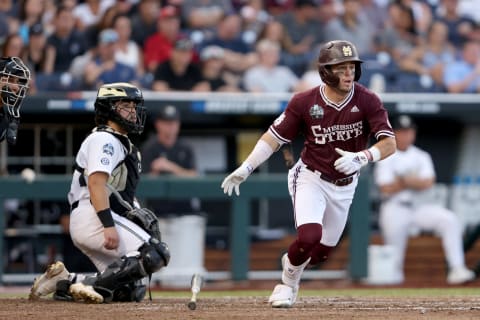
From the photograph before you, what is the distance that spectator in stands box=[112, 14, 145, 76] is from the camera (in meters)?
12.5

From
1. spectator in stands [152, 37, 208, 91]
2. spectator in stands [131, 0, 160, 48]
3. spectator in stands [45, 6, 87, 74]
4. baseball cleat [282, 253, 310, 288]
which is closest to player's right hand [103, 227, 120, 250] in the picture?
baseball cleat [282, 253, 310, 288]

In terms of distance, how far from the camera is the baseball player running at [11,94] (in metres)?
7.21

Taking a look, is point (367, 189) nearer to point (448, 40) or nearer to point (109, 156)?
point (448, 40)

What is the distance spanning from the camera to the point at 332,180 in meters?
7.37

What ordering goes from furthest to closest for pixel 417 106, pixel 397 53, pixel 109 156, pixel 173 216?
pixel 397 53
pixel 417 106
pixel 173 216
pixel 109 156

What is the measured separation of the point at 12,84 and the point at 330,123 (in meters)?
2.14

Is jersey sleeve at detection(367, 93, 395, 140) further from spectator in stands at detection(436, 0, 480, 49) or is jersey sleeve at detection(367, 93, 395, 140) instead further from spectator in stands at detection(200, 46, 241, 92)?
spectator in stands at detection(436, 0, 480, 49)

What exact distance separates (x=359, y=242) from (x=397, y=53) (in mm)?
2948

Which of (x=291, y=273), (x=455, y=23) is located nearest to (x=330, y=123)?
(x=291, y=273)

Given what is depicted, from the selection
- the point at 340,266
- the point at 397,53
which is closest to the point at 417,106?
the point at 397,53

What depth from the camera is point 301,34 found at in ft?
44.5

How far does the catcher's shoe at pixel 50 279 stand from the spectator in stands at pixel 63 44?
16.9 feet

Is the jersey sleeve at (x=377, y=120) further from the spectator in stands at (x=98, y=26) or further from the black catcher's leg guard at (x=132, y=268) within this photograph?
the spectator in stands at (x=98, y=26)

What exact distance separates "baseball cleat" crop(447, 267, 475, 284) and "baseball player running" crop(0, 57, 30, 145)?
240 inches
